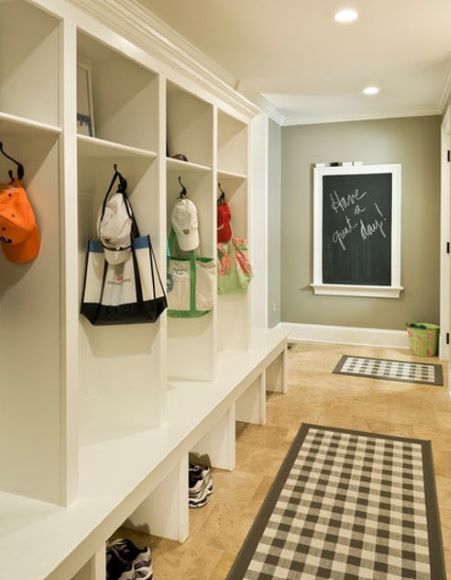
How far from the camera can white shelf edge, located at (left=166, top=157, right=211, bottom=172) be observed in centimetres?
249

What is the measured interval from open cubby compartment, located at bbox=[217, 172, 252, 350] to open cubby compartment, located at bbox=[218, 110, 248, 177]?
94 mm

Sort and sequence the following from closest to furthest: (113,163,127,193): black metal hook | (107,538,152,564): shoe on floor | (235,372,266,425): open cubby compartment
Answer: (107,538,152,564): shoe on floor < (113,163,127,193): black metal hook < (235,372,266,425): open cubby compartment

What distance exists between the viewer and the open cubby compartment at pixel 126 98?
2.26 m

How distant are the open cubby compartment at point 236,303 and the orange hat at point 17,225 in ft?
6.10

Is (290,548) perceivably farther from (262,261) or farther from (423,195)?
(423,195)

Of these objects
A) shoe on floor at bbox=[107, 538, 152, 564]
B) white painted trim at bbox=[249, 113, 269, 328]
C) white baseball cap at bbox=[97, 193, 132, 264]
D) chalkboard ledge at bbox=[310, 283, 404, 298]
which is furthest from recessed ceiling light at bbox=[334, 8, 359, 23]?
chalkboard ledge at bbox=[310, 283, 404, 298]

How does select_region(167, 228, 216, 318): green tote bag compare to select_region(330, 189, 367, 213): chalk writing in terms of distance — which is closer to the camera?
select_region(167, 228, 216, 318): green tote bag

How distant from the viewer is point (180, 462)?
2.20 meters

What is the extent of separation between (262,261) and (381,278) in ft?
4.47

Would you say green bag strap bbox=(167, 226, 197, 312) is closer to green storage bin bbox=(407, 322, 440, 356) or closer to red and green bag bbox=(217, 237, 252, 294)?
red and green bag bbox=(217, 237, 252, 294)

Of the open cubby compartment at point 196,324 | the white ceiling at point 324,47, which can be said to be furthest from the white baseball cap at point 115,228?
the white ceiling at point 324,47

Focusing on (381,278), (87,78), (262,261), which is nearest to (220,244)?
(87,78)

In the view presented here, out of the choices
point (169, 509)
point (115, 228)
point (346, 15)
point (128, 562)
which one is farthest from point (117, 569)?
point (346, 15)

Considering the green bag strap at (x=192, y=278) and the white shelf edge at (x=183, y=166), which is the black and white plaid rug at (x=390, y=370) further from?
the white shelf edge at (x=183, y=166)
